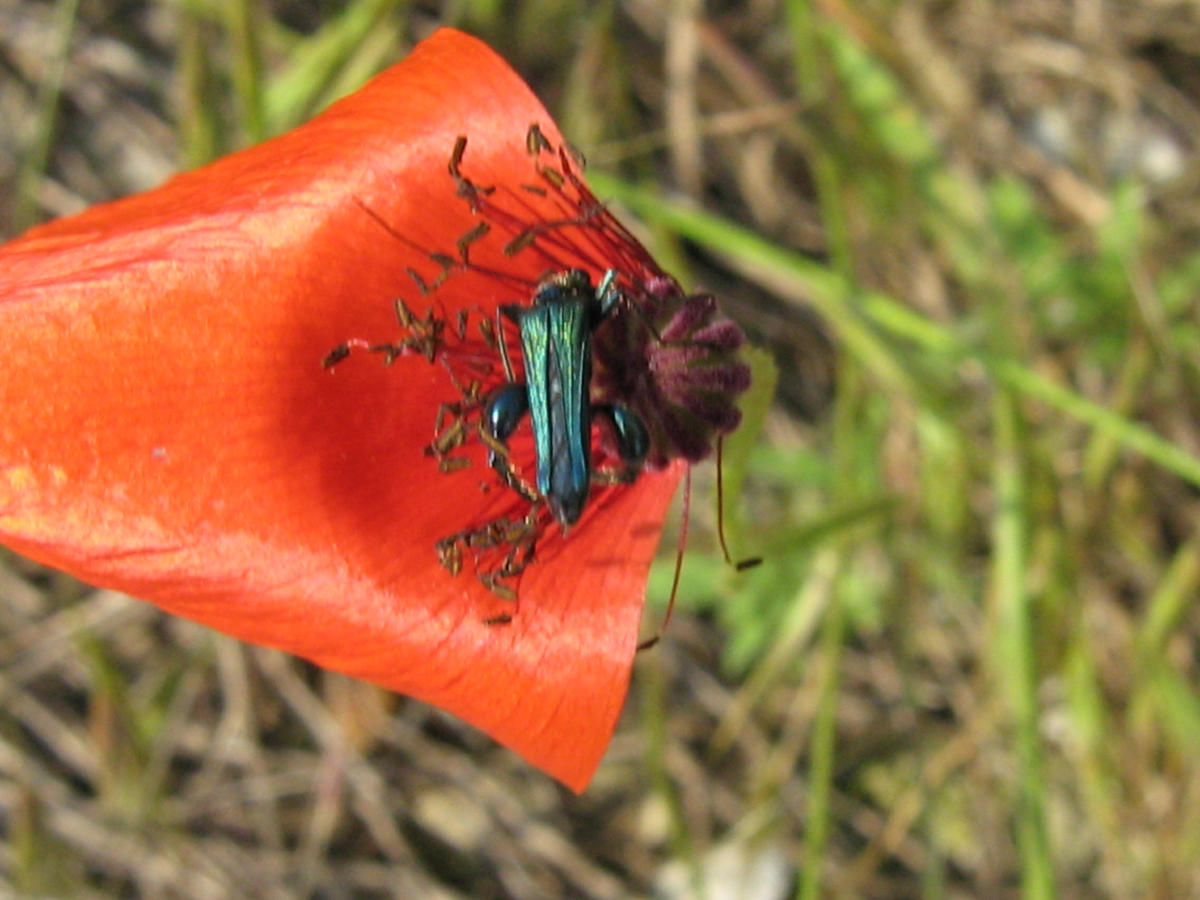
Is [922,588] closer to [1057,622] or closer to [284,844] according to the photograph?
[1057,622]

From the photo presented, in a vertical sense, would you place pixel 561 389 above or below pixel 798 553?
above

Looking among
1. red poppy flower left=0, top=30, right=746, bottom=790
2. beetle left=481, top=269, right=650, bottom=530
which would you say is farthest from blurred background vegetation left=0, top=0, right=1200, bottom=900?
beetle left=481, top=269, right=650, bottom=530

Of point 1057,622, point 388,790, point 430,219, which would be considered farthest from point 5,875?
point 1057,622

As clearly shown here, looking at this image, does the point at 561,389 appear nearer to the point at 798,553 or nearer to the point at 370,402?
the point at 370,402

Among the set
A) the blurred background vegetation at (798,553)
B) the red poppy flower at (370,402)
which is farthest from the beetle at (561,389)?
the blurred background vegetation at (798,553)

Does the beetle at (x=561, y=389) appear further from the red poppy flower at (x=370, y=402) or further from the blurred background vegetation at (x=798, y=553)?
the blurred background vegetation at (x=798, y=553)

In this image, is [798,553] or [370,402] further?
[798,553]

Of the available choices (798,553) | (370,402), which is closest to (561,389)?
(370,402)
